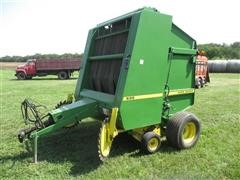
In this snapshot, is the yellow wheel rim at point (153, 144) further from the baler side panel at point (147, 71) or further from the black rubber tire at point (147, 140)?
the baler side panel at point (147, 71)

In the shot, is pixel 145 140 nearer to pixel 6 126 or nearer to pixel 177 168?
pixel 177 168

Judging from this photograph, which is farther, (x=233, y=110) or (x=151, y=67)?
(x=233, y=110)

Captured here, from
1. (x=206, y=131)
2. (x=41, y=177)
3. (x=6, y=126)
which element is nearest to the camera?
(x=41, y=177)

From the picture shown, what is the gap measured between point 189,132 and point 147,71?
61.9 inches

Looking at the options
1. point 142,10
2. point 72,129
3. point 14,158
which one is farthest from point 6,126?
point 142,10

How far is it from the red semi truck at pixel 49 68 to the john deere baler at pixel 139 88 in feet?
70.9

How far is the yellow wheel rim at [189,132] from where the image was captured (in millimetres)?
5516

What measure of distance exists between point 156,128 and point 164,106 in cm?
41

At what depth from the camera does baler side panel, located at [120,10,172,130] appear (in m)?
4.71

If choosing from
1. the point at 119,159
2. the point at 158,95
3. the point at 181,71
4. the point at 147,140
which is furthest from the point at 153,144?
the point at 181,71

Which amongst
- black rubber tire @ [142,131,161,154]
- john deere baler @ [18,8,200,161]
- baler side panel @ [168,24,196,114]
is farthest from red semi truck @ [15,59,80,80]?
black rubber tire @ [142,131,161,154]

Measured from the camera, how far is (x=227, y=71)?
32938 millimetres

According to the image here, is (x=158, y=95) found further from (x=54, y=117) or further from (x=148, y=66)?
(x=54, y=117)

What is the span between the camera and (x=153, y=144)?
5121 mm
